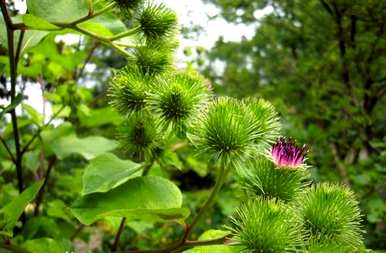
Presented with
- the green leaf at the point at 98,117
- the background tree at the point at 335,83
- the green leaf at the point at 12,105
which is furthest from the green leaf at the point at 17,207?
the background tree at the point at 335,83

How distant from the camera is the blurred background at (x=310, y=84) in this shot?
207 cm

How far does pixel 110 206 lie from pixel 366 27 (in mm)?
1899

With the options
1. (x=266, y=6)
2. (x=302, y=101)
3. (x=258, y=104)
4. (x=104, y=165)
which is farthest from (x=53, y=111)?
(x=302, y=101)

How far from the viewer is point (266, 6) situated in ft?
11.0

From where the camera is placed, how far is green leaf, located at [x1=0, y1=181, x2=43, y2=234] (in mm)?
1052

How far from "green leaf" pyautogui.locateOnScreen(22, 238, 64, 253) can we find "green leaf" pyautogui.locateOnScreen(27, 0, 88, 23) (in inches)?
17.8

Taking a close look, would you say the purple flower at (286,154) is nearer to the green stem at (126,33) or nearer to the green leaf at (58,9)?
the green stem at (126,33)

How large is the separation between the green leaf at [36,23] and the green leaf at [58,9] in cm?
8

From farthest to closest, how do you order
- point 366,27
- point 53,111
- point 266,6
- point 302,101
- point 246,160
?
1. point 302,101
2. point 266,6
3. point 366,27
4. point 53,111
5. point 246,160

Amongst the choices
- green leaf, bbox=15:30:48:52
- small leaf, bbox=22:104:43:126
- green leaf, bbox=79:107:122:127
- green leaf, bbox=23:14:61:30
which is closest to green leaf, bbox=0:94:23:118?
green leaf, bbox=15:30:48:52

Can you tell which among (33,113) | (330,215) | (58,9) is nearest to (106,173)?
(58,9)

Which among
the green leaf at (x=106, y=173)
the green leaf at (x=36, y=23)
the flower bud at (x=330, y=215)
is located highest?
the green leaf at (x=36, y=23)

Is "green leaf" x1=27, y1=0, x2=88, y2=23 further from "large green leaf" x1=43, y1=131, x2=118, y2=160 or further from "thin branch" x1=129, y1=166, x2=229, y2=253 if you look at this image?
"large green leaf" x1=43, y1=131, x2=118, y2=160

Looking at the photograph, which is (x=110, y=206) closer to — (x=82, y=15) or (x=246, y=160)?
(x=246, y=160)
